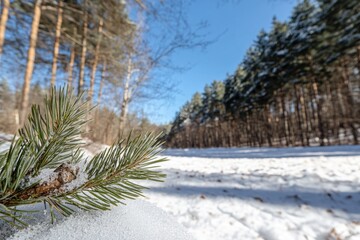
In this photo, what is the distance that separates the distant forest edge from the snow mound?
13.6 meters

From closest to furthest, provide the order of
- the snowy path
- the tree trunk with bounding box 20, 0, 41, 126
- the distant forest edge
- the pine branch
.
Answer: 1. the pine branch
2. the snowy path
3. the tree trunk with bounding box 20, 0, 41, 126
4. the distant forest edge

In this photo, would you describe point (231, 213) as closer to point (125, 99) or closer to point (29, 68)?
point (125, 99)

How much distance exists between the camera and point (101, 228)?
1.56 ft

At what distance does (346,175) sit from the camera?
293 cm

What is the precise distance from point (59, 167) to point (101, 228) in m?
0.18

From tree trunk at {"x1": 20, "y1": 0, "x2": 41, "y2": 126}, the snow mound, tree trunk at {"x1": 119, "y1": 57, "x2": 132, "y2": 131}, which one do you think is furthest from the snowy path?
tree trunk at {"x1": 20, "y1": 0, "x2": 41, "y2": 126}

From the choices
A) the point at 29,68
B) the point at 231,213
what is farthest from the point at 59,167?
the point at 29,68

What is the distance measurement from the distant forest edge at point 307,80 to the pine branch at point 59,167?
535 inches

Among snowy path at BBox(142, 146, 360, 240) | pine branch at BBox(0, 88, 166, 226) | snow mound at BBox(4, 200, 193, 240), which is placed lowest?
snowy path at BBox(142, 146, 360, 240)

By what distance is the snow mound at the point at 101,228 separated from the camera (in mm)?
442

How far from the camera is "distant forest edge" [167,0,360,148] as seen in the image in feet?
37.6

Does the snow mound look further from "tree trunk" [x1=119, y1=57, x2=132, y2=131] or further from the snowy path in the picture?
"tree trunk" [x1=119, y1=57, x2=132, y2=131]

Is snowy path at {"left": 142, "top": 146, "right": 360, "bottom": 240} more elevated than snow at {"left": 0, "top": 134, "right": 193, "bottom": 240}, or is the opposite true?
snow at {"left": 0, "top": 134, "right": 193, "bottom": 240}

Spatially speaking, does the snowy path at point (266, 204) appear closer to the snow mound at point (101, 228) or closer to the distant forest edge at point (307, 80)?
the snow mound at point (101, 228)
